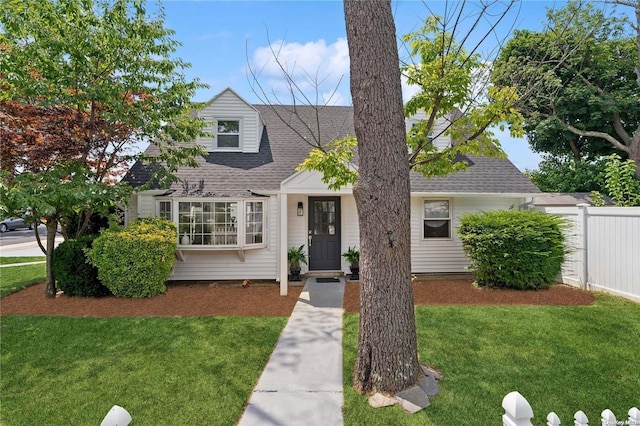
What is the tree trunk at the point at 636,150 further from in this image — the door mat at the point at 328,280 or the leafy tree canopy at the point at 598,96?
the door mat at the point at 328,280

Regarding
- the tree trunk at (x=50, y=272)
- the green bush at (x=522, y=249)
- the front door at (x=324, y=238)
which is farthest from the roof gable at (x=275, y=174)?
the tree trunk at (x=50, y=272)

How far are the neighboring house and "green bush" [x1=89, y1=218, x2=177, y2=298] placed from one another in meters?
1.18

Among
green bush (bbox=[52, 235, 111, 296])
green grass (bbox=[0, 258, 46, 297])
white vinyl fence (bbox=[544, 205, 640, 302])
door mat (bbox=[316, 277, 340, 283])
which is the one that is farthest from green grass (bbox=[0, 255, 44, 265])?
white vinyl fence (bbox=[544, 205, 640, 302])

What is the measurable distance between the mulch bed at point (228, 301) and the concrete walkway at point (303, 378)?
102 cm

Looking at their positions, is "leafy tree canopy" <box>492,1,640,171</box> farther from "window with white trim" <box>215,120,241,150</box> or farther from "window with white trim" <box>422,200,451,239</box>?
"window with white trim" <box>215,120,241,150</box>

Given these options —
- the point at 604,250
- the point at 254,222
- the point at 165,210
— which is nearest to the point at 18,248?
the point at 165,210

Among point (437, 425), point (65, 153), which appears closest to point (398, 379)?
point (437, 425)

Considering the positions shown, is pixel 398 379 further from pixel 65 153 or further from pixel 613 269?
pixel 65 153

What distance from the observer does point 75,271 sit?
298 inches

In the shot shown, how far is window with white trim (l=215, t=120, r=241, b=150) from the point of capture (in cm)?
1050

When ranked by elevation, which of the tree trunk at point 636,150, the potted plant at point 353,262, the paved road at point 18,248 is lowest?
the paved road at point 18,248

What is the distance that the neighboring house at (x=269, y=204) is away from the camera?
8.75m

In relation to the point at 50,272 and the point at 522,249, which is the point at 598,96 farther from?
the point at 50,272

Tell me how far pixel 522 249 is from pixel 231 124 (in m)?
8.90
